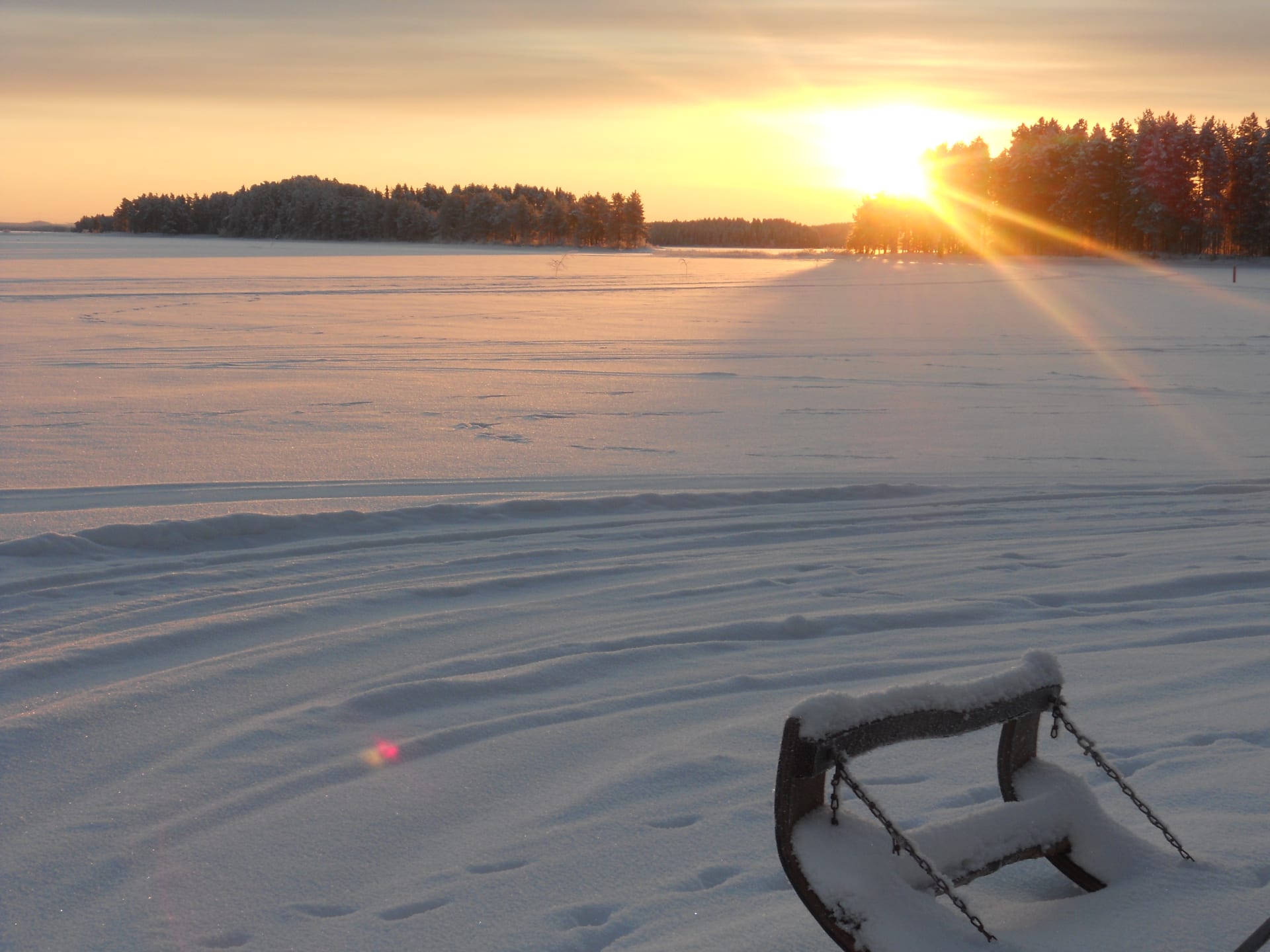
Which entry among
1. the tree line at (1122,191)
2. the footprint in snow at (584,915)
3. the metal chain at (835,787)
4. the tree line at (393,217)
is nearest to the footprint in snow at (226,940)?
the footprint in snow at (584,915)

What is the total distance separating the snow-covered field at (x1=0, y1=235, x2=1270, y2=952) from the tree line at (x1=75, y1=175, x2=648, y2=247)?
108583 mm

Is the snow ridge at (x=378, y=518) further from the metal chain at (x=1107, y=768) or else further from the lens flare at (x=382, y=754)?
the metal chain at (x=1107, y=768)

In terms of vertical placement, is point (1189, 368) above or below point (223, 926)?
above

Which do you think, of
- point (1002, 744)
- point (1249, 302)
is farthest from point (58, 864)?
point (1249, 302)

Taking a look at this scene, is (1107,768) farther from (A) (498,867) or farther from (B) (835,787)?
(A) (498,867)

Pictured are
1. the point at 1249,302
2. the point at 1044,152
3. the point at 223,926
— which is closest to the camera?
the point at 223,926

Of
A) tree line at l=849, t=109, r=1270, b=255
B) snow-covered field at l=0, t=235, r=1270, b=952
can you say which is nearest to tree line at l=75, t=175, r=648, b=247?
tree line at l=849, t=109, r=1270, b=255

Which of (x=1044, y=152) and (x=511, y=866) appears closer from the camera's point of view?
(x=511, y=866)

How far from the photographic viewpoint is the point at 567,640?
16.3ft

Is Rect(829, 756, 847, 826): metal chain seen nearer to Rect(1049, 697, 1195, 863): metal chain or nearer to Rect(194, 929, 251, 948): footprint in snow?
Rect(1049, 697, 1195, 863): metal chain

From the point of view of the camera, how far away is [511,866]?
125 inches

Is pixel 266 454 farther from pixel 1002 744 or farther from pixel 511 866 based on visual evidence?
pixel 1002 744

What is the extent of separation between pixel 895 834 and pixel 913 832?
0.87 ft

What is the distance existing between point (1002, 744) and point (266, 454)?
7.12 metres
